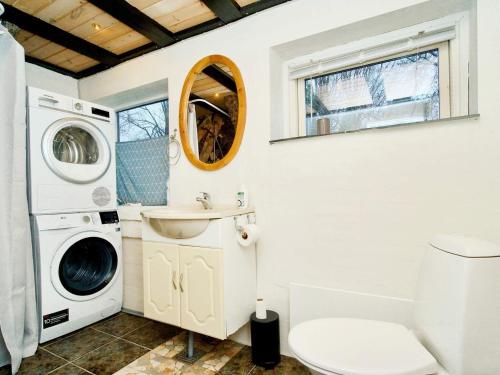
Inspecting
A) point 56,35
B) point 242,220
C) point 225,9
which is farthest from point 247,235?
point 56,35

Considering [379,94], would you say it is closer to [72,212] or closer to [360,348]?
[360,348]

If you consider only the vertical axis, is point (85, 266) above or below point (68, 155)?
below

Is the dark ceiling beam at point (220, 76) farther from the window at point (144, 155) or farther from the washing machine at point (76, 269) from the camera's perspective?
the washing machine at point (76, 269)

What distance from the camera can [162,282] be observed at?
1.59m

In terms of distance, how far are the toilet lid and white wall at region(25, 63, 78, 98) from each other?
300cm

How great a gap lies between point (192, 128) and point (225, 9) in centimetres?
82

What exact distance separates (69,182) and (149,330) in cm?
125

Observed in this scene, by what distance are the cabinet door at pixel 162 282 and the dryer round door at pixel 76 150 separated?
866 millimetres

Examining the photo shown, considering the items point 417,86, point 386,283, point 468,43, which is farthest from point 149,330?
point 468,43

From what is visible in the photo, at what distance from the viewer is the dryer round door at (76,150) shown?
1863mm

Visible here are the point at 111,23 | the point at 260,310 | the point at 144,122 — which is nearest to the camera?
the point at 260,310

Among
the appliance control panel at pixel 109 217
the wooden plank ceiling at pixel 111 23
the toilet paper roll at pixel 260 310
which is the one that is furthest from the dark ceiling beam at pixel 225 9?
the toilet paper roll at pixel 260 310

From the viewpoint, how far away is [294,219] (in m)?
1.60

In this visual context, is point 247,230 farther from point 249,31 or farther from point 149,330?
point 249,31
